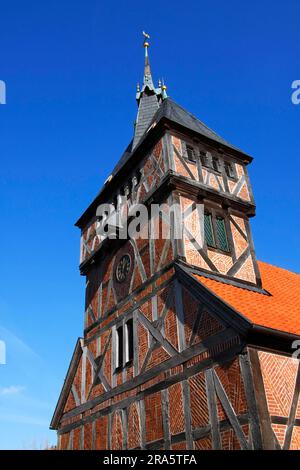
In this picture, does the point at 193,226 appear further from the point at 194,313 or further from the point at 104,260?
the point at 104,260

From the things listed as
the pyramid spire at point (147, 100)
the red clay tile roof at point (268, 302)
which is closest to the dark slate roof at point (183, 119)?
the pyramid spire at point (147, 100)

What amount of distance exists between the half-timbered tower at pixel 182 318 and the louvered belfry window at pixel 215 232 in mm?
41

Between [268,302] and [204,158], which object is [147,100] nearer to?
[204,158]

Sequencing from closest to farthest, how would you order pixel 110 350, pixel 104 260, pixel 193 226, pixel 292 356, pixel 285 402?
pixel 285 402 → pixel 292 356 → pixel 193 226 → pixel 110 350 → pixel 104 260

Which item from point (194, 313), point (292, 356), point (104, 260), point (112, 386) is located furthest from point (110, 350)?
point (292, 356)

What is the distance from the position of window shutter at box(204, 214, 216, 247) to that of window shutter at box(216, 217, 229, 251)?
0.88 feet

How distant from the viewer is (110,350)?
14.6 metres

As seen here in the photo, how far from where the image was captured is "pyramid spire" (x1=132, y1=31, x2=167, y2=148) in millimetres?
20953

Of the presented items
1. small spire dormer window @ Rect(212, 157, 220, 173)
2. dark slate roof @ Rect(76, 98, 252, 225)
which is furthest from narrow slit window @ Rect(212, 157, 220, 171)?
dark slate roof @ Rect(76, 98, 252, 225)

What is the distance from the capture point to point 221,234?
14055 millimetres

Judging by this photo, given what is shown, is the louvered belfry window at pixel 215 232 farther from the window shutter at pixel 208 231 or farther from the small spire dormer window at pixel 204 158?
the small spire dormer window at pixel 204 158

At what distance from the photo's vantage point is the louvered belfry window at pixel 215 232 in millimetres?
13586

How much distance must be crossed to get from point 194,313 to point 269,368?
8.04 ft

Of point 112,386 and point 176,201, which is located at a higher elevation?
point 176,201
